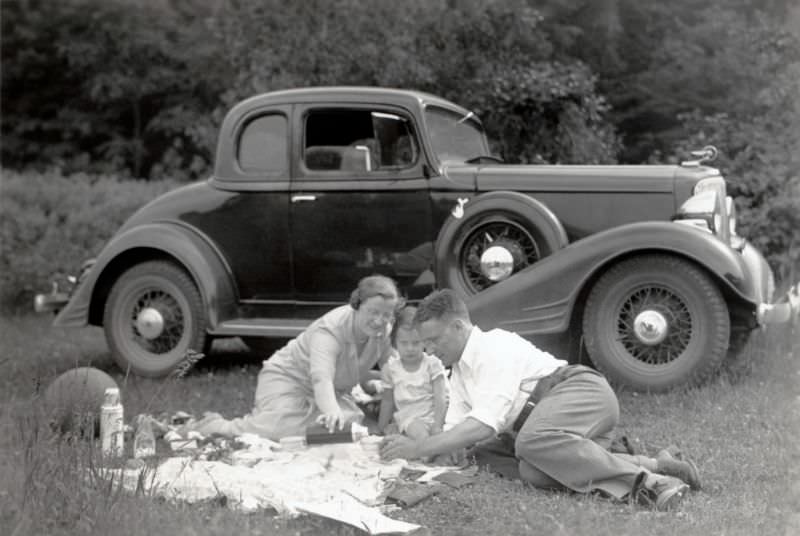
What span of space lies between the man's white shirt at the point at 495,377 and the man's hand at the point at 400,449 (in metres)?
0.19

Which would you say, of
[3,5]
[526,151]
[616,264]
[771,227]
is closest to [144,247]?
[616,264]

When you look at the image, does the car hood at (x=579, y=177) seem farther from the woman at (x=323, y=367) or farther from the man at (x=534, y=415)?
the man at (x=534, y=415)

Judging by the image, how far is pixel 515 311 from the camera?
5.99m

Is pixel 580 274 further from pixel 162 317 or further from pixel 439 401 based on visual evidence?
pixel 162 317

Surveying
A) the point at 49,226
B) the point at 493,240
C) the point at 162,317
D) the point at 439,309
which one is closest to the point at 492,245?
the point at 493,240

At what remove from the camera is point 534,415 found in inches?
170

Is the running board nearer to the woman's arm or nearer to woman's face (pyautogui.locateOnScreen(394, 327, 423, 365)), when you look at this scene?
the woman's arm

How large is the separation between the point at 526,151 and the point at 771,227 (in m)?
2.48

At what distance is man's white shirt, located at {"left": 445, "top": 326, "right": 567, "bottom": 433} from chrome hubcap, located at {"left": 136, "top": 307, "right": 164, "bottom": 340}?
3.28m

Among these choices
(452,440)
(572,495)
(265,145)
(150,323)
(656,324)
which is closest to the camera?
(572,495)

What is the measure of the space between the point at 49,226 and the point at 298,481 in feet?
23.6

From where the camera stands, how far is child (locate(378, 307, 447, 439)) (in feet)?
17.0

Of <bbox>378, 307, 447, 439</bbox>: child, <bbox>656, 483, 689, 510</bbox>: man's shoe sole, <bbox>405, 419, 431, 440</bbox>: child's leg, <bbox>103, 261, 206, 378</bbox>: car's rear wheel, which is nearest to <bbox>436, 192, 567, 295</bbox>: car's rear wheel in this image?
<bbox>378, 307, 447, 439</bbox>: child

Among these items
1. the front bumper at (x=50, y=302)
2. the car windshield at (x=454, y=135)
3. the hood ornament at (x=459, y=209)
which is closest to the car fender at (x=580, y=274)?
the hood ornament at (x=459, y=209)
